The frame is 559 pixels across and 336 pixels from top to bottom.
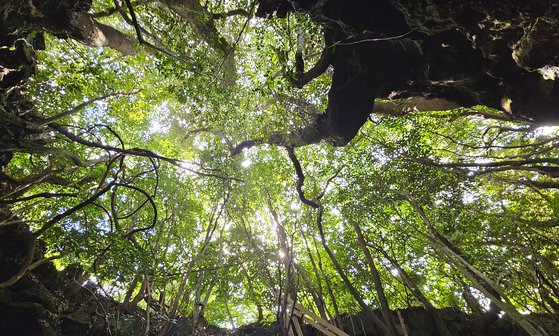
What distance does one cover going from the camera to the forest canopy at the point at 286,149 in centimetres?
420

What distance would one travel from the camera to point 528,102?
448 cm

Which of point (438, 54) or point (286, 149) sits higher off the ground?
point (286, 149)

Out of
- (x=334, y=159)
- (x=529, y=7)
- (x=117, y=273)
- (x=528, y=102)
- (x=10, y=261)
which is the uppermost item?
(x=334, y=159)

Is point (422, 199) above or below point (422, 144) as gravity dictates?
below

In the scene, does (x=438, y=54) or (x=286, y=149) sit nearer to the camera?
(x=438, y=54)

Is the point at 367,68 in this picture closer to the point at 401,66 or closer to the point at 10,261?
the point at 401,66

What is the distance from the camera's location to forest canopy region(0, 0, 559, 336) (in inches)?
165

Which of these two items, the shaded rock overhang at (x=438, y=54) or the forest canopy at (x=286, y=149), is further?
the forest canopy at (x=286, y=149)

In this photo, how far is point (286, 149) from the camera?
7.42 m

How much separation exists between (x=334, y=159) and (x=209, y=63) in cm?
450

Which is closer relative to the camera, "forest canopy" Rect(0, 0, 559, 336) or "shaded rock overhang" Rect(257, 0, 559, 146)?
"shaded rock overhang" Rect(257, 0, 559, 146)

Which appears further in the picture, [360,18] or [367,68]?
[367,68]

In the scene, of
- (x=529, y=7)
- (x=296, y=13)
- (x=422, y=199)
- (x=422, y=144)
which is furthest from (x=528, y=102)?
(x=296, y=13)

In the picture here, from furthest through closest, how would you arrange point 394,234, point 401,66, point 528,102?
point 394,234
point 401,66
point 528,102
